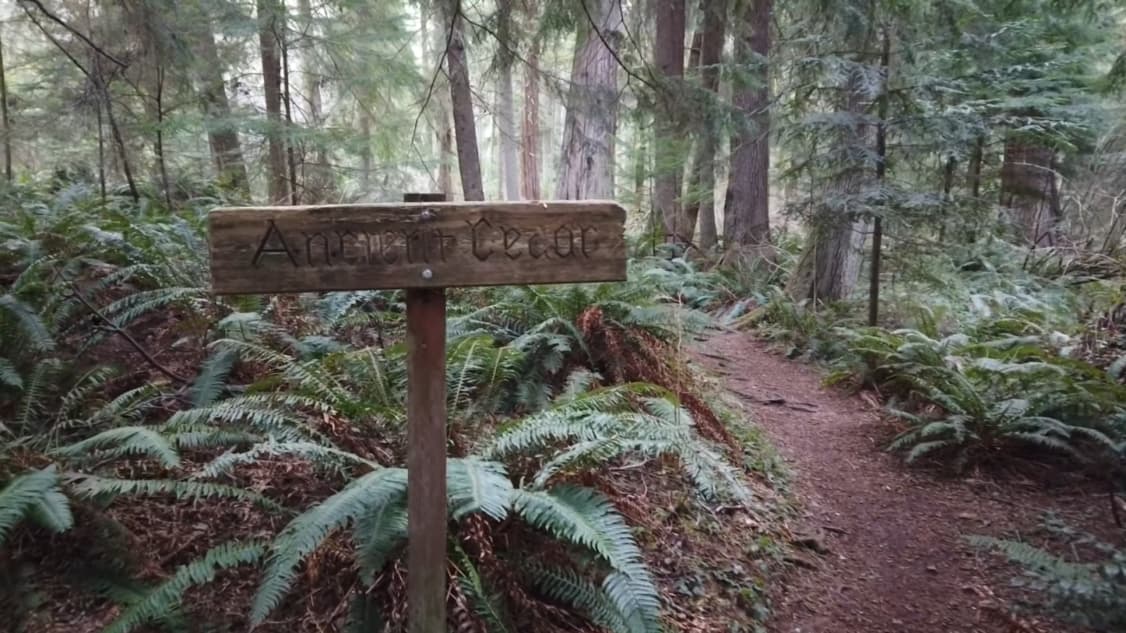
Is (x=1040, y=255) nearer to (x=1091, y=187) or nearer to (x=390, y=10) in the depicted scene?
(x=1091, y=187)

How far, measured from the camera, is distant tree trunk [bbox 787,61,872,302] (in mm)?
6848

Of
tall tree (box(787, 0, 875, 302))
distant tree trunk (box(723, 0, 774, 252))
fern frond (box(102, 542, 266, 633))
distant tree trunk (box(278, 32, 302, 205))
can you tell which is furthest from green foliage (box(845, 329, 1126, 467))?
distant tree trunk (box(278, 32, 302, 205))

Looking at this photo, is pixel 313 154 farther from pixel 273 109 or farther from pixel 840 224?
pixel 840 224

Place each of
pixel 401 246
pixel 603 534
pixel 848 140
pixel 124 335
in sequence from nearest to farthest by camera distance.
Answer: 1. pixel 401 246
2. pixel 603 534
3. pixel 124 335
4. pixel 848 140

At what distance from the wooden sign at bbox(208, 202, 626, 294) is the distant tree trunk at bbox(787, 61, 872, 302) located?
17.4 ft

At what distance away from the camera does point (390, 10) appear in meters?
12.4

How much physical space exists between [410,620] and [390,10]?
12276 millimetres

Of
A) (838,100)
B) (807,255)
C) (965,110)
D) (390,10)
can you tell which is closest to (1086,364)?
(965,110)

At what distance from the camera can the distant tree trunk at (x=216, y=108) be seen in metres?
7.96

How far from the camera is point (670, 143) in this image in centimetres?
952

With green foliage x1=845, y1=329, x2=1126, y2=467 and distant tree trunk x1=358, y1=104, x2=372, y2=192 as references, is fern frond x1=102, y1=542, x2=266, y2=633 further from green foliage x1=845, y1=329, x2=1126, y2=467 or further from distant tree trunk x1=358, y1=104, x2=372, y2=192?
distant tree trunk x1=358, y1=104, x2=372, y2=192

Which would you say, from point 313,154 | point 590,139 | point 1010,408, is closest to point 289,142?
point 313,154

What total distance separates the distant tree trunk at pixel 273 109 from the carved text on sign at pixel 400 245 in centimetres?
685

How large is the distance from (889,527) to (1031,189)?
35.6 ft
